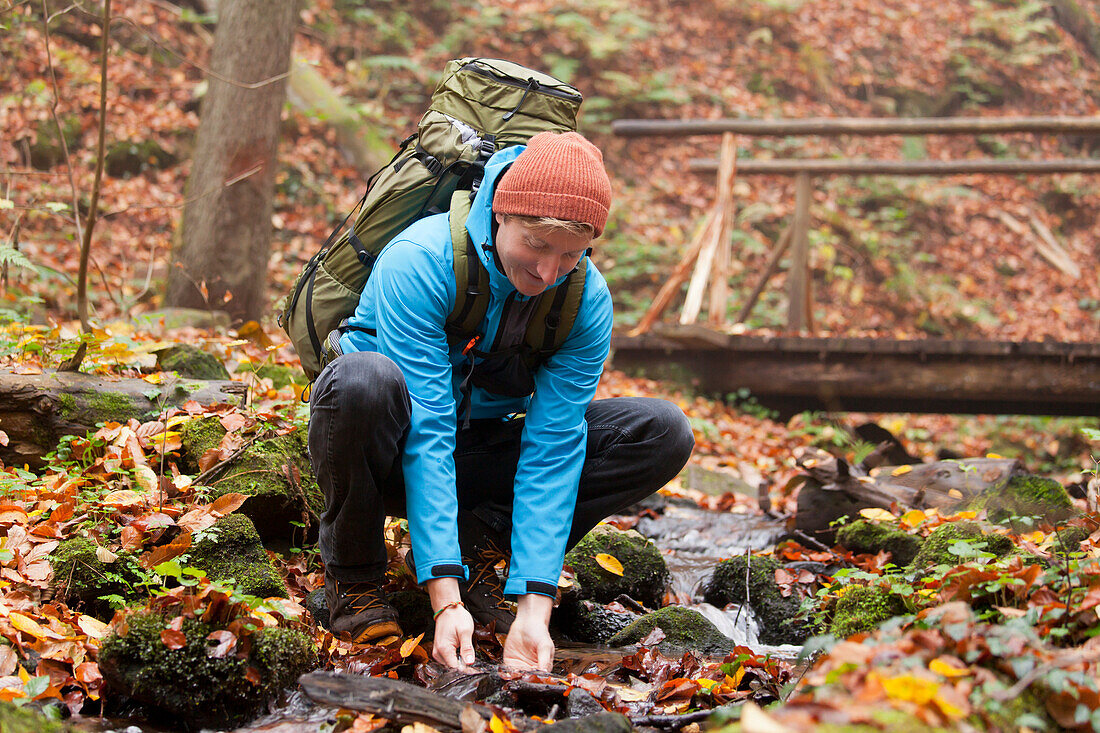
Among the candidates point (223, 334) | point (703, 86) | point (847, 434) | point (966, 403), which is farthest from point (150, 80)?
point (966, 403)

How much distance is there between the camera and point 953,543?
2.79m

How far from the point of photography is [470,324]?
2592 mm

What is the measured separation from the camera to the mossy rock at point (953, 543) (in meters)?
2.67

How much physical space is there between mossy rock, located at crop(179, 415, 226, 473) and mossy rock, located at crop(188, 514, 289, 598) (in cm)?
70

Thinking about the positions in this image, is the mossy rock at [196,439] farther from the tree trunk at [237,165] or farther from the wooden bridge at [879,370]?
the wooden bridge at [879,370]

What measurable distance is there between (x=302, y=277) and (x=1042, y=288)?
11525mm

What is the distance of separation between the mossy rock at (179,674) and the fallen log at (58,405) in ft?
5.19

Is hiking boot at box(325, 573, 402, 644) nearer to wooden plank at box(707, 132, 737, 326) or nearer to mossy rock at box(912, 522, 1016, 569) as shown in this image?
mossy rock at box(912, 522, 1016, 569)

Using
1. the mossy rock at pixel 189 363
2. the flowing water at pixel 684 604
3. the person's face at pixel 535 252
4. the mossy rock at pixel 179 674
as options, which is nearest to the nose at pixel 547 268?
the person's face at pixel 535 252

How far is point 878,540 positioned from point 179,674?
2.93 metres

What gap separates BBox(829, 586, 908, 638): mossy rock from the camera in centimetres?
252

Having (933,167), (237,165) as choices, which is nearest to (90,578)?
(237,165)

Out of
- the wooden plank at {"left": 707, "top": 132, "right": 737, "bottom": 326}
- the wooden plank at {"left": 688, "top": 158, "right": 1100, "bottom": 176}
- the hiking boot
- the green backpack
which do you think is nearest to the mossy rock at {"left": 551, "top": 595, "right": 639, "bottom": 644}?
the hiking boot

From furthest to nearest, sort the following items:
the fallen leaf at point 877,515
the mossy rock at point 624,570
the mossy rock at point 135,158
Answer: the mossy rock at point 135,158
the fallen leaf at point 877,515
the mossy rock at point 624,570
